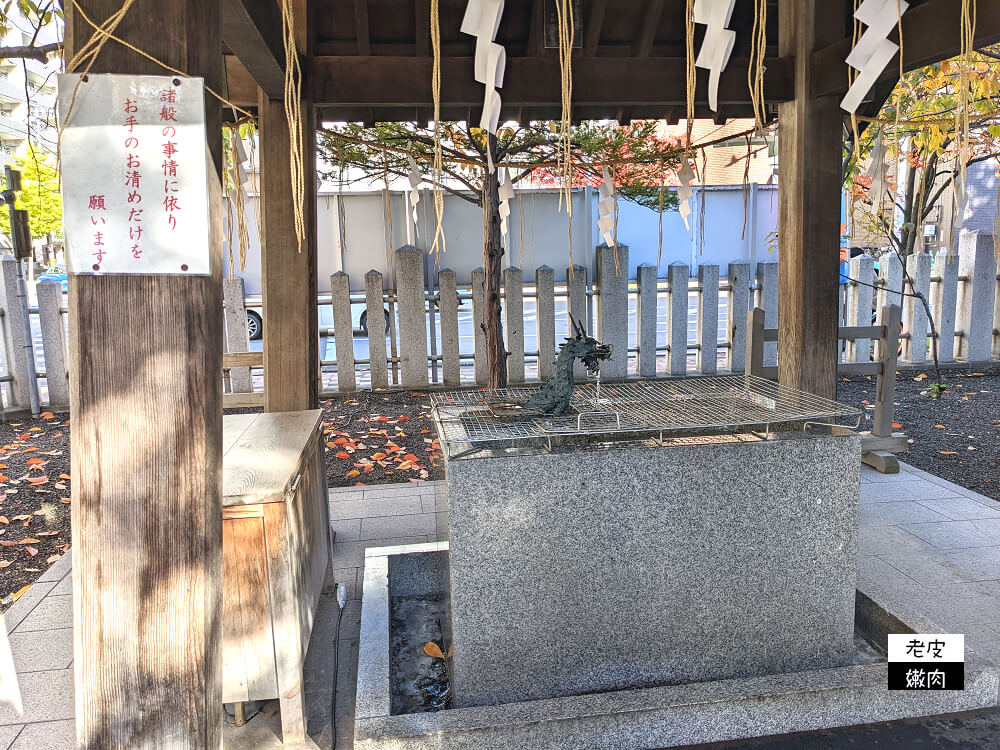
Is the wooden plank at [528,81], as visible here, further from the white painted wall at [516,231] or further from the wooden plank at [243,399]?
the white painted wall at [516,231]

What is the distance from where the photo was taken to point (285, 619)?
9.01ft

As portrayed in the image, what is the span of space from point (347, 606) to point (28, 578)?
2.23 meters

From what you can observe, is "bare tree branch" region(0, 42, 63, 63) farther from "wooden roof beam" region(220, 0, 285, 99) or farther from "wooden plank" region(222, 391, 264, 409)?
"wooden plank" region(222, 391, 264, 409)

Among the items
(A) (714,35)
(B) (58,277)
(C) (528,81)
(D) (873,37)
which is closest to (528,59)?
(C) (528,81)

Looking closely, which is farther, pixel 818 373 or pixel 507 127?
pixel 507 127

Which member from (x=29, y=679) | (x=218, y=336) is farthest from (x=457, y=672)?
(x=29, y=679)

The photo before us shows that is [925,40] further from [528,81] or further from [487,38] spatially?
[487,38]

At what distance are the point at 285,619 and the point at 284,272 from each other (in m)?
2.17

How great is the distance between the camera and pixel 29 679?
333 cm

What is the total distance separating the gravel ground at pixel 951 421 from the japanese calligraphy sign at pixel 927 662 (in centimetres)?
319

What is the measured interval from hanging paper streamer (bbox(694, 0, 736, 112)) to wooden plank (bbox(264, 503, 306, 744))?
2.23 meters

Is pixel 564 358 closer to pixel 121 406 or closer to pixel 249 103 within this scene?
pixel 121 406

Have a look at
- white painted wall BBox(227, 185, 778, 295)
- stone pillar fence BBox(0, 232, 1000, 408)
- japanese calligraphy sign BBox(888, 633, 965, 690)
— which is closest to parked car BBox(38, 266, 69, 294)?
stone pillar fence BBox(0, 232, 1000, 408)

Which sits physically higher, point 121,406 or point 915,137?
point 915,137
